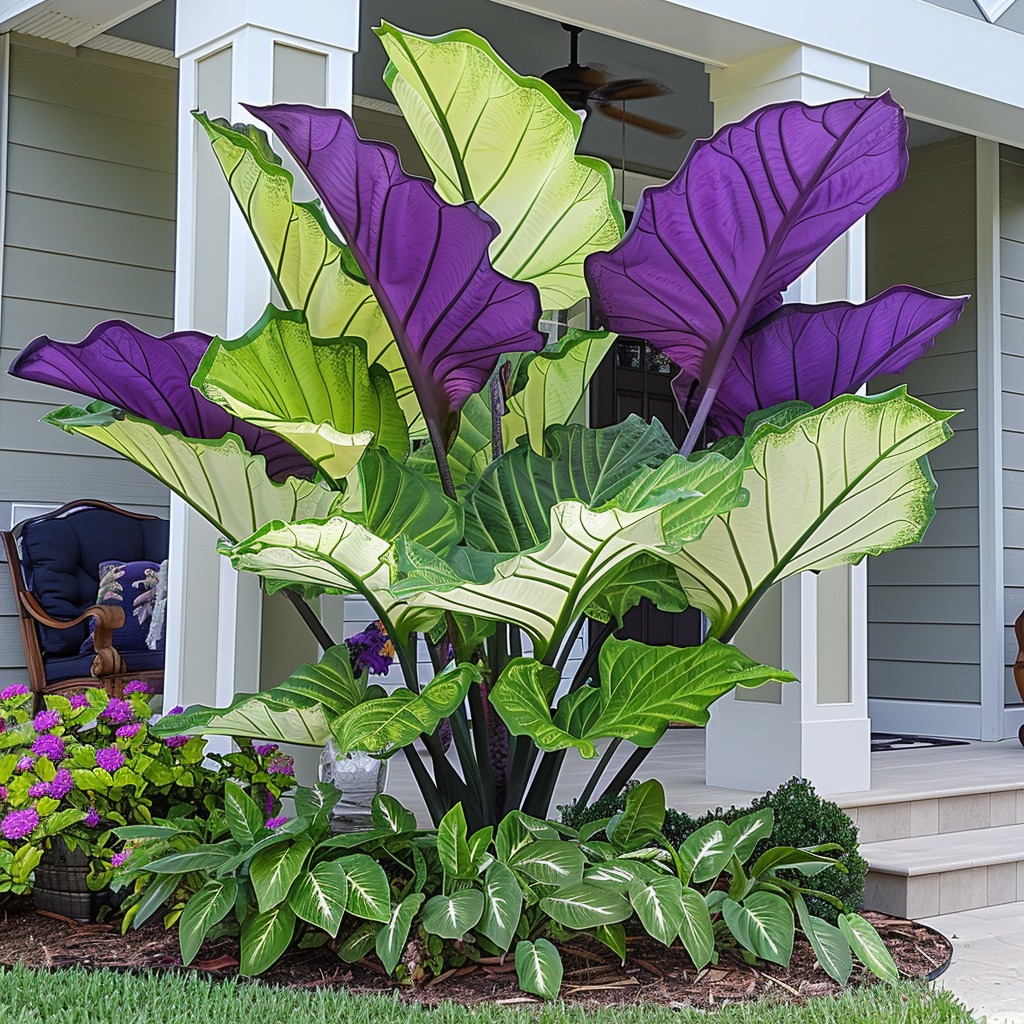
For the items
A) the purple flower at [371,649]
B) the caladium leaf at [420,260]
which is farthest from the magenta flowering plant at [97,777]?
the caladium leaf at [420,260]

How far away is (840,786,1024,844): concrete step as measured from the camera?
3.82 metres

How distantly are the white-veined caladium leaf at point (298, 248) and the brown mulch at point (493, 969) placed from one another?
4.32 feet

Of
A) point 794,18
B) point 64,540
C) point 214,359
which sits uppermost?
point 794,18

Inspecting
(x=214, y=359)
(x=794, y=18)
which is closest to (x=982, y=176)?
(x=794, y=18)

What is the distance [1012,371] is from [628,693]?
13.5 feet

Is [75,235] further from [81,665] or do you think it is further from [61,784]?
[61,784]

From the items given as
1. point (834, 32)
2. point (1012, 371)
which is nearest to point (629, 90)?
point (834, 32)

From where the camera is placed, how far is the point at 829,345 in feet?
9.80

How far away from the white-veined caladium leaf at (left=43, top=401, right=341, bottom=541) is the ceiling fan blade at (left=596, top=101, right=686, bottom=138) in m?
2.96

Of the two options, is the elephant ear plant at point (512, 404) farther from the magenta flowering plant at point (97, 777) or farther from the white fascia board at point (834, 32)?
the white fascia board at point (834, 32)

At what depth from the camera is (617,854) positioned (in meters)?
2.80

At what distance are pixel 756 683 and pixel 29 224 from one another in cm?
318

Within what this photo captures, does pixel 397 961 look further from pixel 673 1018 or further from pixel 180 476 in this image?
pixel 180 476

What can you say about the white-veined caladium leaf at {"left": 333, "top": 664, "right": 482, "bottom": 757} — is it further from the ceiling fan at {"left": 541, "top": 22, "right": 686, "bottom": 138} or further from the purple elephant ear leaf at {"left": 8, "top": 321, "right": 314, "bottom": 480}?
the ceiling fan at {"left": 541, "top": 22, "right": 686, "bottom": 138}
